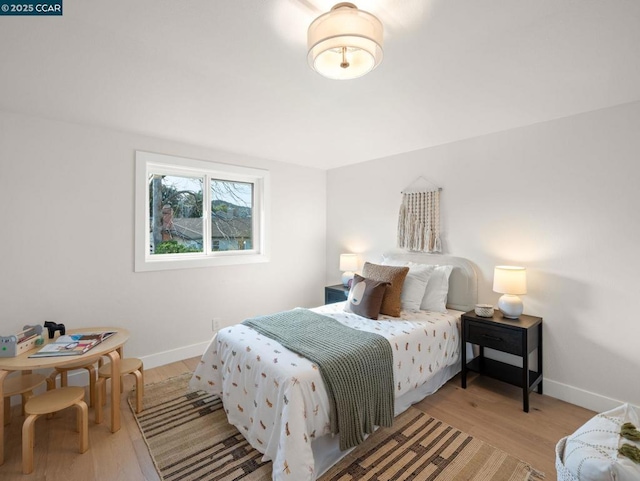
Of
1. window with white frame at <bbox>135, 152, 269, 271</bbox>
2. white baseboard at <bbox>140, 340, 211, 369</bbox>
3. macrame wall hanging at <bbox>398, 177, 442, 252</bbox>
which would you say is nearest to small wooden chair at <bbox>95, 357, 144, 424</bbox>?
white baseboard at <bbox>140, 340, 211, 369</bbox>

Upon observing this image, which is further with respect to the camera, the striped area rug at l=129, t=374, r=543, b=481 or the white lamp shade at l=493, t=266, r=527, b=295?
the white lamp shade at l=493, t=266, r=527, b=295

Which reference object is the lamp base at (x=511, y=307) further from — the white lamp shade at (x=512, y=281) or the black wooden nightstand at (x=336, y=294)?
the black wooden nightstand at (x=336, y=294)

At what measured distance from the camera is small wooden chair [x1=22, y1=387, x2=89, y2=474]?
1669 millimetres

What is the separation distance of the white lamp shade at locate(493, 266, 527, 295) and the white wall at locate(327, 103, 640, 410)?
0.90ft

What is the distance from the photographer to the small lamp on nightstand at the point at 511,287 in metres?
2.39

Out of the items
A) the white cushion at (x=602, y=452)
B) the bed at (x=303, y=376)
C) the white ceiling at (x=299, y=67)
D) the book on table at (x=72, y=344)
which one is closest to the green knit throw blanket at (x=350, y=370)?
the bed at (x=303, y=376)

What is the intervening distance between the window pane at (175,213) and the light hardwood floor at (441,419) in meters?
1.38

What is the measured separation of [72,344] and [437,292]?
2925 mm

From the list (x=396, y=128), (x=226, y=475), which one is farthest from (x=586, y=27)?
(x=226, y=475)

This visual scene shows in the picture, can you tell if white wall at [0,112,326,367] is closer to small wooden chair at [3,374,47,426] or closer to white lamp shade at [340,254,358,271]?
small wooden chair at [3,374,47,426]

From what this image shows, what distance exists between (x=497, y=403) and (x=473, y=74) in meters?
2.43

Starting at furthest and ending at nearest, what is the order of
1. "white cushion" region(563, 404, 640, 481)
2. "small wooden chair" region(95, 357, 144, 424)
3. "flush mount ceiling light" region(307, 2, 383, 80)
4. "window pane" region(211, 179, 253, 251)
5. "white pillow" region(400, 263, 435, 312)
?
"window pane" region(211, 179, 253, 251)
"white pillow" region(400, 263, 435, 312)
"small wooden chair" region(95, 357, 144, 424)
"flush mount ceiling light" region(307, 2, 383, 80)
"white cushion" region(563, 404, 640, 481)

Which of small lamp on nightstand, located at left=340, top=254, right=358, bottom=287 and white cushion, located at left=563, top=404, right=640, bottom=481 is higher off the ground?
small lamp on nightstand, located at left=340, top=254, right=358, bottom=287

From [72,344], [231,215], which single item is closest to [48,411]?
[72,344]
